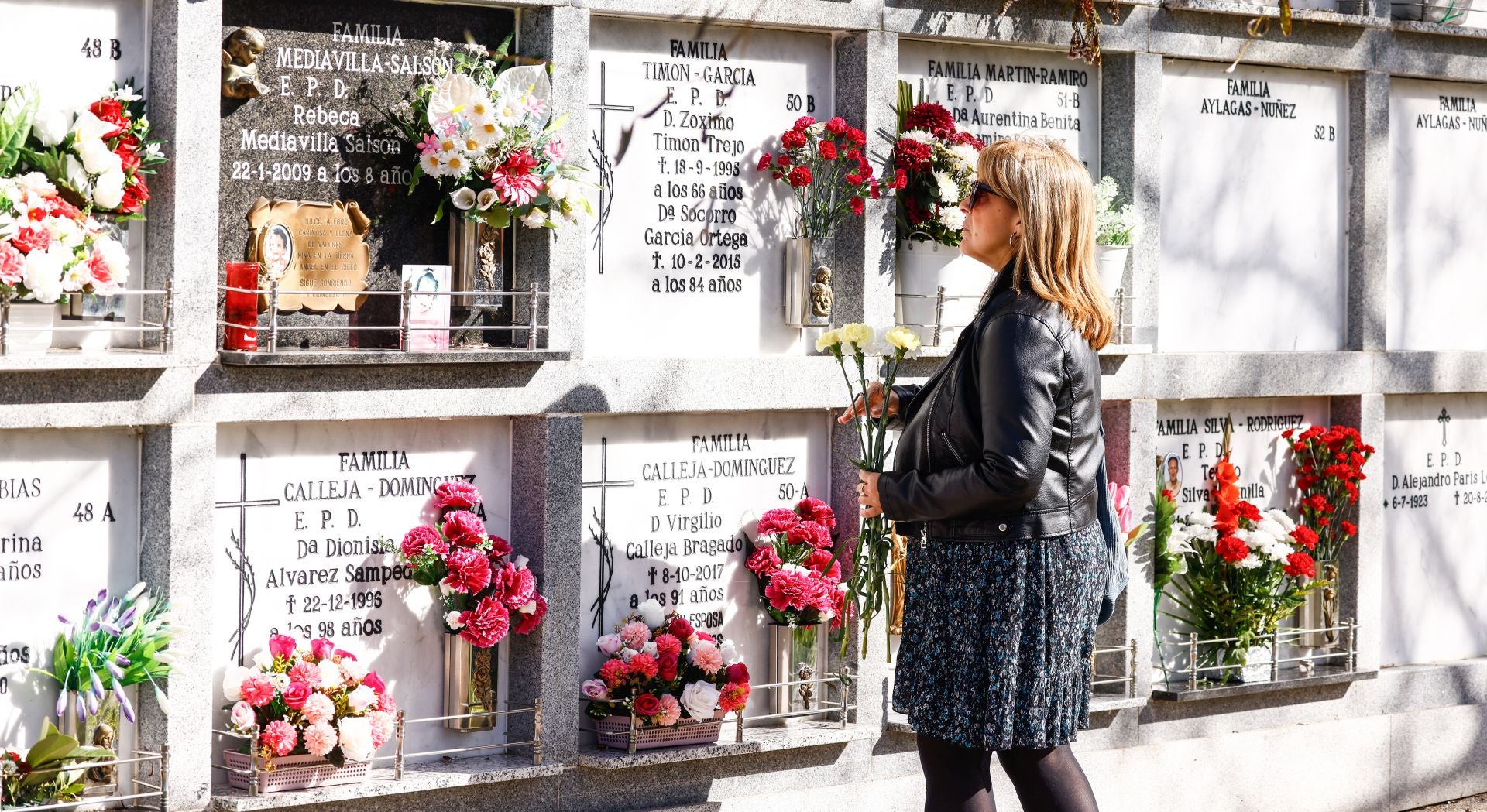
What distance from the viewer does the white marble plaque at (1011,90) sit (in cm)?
582

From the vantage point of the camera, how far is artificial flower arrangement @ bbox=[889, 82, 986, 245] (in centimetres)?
548

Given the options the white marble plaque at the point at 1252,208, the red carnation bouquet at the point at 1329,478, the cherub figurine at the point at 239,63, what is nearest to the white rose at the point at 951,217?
the white marble plaque at the point at 1252,208

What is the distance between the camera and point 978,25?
5754 mm

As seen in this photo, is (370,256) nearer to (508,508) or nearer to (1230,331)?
(508,508)

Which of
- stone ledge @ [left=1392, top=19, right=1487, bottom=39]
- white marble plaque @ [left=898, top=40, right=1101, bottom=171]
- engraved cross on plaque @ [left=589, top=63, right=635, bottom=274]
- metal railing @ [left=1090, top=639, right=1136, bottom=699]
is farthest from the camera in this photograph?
stone ledge @ [left=1392, top=19, right=1487, bottom=39]

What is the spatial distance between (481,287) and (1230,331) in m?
2.93

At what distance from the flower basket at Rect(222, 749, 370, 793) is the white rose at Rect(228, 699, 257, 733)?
0.10m

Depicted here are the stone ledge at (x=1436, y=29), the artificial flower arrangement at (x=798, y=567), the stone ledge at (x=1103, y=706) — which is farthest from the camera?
the stone ledge at (x=1436, y=29)

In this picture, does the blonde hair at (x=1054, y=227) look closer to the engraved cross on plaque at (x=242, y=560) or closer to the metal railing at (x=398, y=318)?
the metal railing at (x=398, y=318)

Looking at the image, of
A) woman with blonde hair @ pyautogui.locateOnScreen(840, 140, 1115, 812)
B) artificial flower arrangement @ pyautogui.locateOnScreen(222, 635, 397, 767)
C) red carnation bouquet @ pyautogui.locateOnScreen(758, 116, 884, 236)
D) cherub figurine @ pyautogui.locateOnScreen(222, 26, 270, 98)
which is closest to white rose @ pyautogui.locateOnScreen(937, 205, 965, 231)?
red carnation bouquet @ pyautogui.locateOnScreen(758, 116, 884, 236)

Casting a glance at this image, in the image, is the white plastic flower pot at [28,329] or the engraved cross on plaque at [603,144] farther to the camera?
the engraved cross on plaque at [603,144]

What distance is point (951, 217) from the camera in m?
5.50

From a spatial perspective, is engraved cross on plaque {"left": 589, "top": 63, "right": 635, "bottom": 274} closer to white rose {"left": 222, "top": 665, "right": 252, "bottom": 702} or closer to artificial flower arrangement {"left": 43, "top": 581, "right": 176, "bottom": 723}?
white rose {"left": 222, "top": 665, "right": 252, "bottom": 702}

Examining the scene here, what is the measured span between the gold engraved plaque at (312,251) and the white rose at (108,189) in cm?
47
